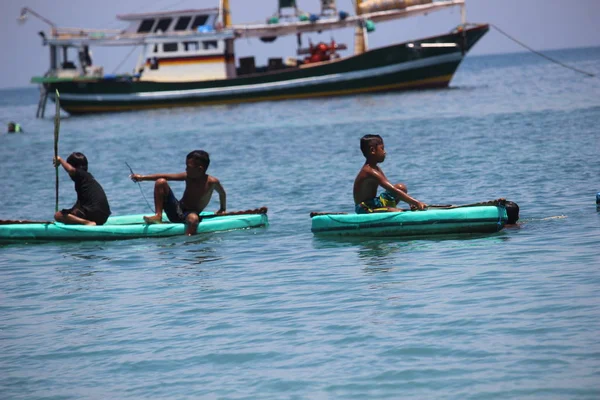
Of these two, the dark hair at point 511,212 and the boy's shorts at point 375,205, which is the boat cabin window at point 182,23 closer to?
the boy's shorts at point 375,205

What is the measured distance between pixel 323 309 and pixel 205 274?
8.20ft

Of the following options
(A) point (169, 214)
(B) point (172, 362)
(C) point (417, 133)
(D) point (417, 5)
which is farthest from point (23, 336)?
(D) point (417, 5)

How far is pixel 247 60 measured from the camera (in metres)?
55.2

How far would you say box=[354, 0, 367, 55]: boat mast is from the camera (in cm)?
5444

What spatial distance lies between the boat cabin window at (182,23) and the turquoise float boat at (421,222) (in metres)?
41.1

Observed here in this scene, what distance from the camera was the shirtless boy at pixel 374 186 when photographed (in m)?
12.5

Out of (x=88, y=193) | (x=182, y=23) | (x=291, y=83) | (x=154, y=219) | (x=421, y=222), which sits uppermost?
(x=182, y=23)

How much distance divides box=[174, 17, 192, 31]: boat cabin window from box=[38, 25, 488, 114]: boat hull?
9.21ft

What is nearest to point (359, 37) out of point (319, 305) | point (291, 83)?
point (291, 83)

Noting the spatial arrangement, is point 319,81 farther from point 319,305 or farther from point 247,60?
point 319,305

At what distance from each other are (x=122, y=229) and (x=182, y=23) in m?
40.2

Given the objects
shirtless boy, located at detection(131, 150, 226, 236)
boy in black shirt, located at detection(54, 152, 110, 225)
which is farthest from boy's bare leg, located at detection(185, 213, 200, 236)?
boy in black shirt, located at detection(54, 152, 110, 225)

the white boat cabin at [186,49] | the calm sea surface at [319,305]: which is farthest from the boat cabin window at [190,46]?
the calm sea surface at [319,305]

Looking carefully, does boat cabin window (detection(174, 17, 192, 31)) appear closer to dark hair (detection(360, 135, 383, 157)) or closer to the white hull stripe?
the white hull stripe
